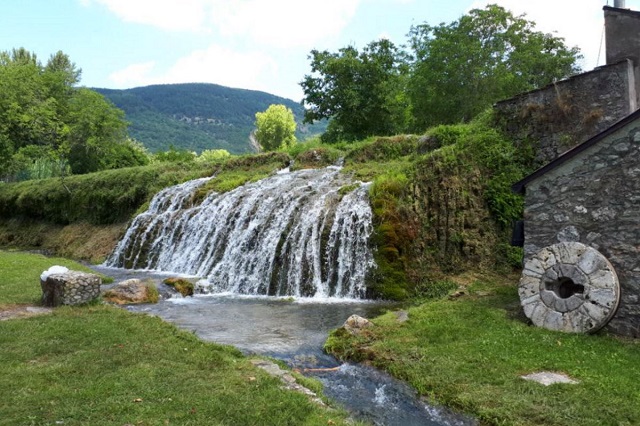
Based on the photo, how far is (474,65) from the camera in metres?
24.0

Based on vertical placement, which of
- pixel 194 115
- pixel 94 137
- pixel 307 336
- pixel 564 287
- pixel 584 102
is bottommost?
pixel 307 336

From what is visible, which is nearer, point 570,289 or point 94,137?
point 570,289

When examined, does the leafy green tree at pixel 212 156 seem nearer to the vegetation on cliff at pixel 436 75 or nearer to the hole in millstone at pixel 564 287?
the vegetation on cliff at pixel 436 75

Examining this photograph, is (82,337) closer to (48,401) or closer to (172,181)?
(48,401)

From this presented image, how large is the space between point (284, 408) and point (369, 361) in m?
2.69

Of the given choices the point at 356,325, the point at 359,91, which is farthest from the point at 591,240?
the point at 359,91

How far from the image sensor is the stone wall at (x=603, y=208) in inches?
323

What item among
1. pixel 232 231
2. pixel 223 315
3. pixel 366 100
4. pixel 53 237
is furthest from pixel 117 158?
pixel 223 315

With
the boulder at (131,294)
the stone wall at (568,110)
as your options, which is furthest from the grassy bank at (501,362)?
the stone wall at (568,110)

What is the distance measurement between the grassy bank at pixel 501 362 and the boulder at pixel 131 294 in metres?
6.05

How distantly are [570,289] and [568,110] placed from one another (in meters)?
7.53

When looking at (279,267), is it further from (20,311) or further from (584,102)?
(584,102)

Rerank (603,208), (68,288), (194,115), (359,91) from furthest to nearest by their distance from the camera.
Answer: (194,115), (359,91), (68,288), (603,208)

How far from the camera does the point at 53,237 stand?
30953mm
